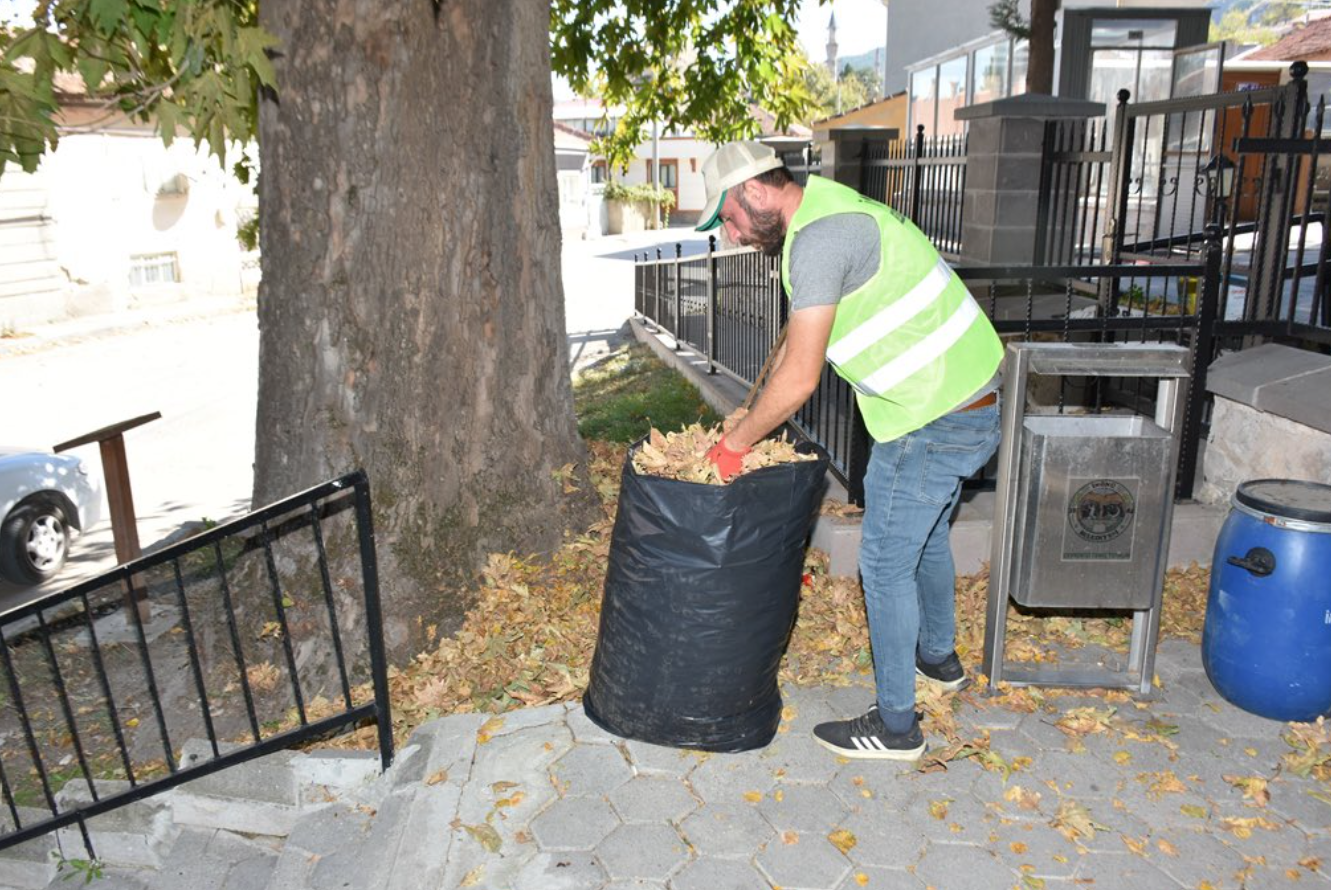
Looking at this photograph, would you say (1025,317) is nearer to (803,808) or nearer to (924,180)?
(924,180)

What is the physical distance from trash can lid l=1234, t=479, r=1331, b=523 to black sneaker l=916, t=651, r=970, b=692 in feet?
3.69

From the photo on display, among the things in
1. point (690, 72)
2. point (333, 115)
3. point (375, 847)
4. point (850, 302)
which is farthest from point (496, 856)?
point (690, 72)

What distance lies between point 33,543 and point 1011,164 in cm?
766

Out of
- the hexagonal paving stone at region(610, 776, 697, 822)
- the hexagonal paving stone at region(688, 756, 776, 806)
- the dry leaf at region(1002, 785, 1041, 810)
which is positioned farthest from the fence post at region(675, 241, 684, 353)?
the dry leaf at region(1002, 785, 1041, 810)

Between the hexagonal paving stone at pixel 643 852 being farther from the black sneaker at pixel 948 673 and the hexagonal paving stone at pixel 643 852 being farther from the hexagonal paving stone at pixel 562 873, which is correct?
the black sneaker at pixel 948 673

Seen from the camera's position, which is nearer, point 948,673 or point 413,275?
point 948,673

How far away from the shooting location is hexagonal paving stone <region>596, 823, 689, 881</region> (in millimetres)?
3006

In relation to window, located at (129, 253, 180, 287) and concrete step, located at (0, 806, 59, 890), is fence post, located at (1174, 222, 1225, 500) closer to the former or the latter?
concrete step, located at (0, 806, 59, 890)

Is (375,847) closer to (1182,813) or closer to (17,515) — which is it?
(1182,813)

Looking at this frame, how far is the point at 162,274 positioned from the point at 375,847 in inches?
849

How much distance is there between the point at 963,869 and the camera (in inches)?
118

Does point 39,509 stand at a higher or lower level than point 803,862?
lower

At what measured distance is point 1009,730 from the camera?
12.1ft

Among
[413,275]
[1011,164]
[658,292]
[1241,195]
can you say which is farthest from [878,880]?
[658,292]
